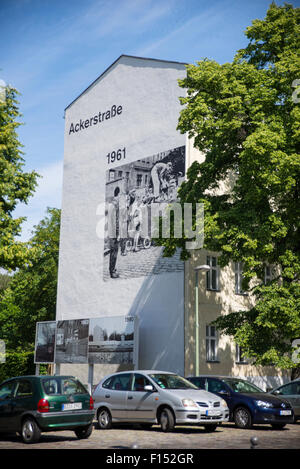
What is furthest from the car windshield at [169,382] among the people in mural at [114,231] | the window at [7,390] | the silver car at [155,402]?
the people in mural at [114,231]

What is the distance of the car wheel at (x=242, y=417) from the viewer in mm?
16844

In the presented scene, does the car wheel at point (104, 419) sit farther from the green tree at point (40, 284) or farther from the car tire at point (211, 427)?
the green tree at point (40, 284)

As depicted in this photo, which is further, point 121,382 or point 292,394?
point 292,394

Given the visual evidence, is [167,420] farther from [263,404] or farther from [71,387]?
[263,404]

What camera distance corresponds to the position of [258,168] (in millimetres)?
22000

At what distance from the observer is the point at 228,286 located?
31203 millimetres

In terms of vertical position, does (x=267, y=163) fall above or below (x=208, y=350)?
above

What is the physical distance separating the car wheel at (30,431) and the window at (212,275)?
1839 centimetres

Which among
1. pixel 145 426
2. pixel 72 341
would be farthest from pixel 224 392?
pixel 72 341

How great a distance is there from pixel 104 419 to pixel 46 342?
19.1 m

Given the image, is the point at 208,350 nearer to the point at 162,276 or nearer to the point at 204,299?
the point at 204,299

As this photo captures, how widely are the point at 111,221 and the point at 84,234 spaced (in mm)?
3164

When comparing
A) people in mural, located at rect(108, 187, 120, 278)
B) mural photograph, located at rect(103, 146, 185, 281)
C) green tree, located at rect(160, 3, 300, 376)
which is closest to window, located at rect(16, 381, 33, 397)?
green tree, located at rect(160, 3, 300, 376)
